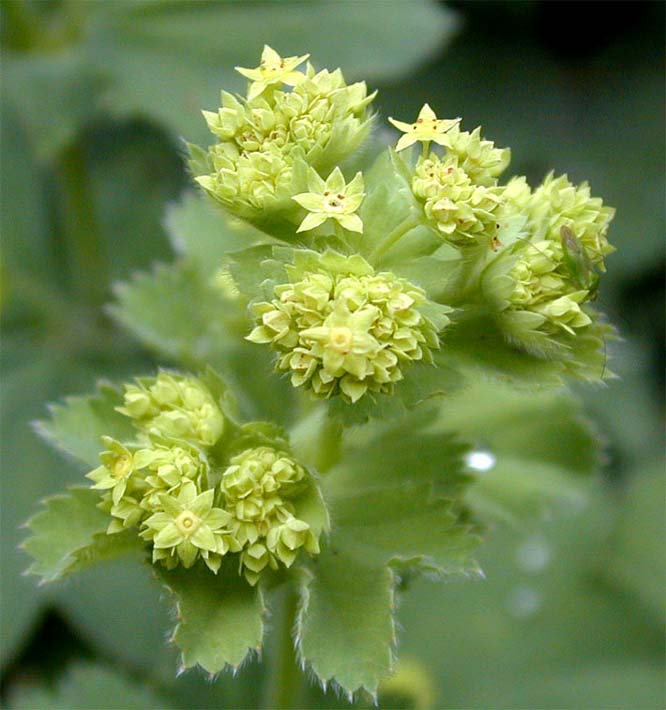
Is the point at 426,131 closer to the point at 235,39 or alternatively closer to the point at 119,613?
the point at 235,39

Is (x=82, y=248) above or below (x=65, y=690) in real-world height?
above

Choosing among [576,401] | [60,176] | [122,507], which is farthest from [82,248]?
[122,507]

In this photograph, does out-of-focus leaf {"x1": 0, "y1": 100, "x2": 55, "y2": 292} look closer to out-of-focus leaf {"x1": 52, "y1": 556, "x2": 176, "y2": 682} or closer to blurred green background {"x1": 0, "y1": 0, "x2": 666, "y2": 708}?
blurred green background {"x1": 0, "y1": 0, "x2": 666, "y2": 708}

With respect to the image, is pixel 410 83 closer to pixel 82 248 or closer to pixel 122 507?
pixel 82 248

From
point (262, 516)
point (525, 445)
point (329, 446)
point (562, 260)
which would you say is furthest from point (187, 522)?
point (525, 445)

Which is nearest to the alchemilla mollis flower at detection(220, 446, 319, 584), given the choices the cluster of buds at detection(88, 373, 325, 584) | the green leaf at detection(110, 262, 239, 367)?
the cluster of buds at detection(88, 373, 325, 584)

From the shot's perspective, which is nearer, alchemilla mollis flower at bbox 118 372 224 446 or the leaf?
alchemilla mollis flower at bbox 118 372 224 446
